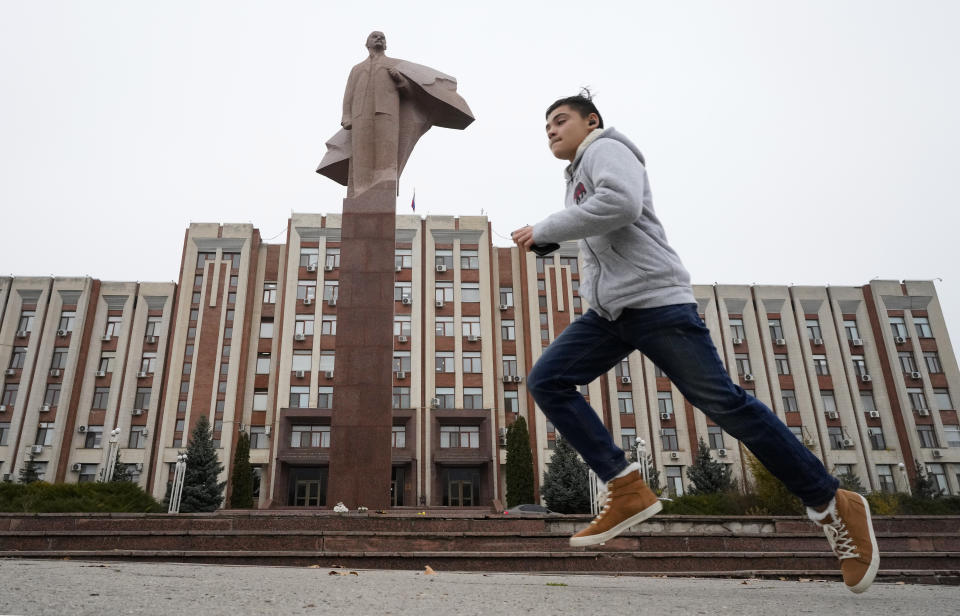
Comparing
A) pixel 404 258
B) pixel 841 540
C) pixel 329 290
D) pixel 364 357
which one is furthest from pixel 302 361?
pixel 841 540

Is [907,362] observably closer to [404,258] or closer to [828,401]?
[828,401]

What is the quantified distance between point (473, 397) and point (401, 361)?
13.9ft

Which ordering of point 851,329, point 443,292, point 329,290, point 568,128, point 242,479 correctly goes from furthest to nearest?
point 851,329
point 443,292
point 329,290
point 242,479
point 568,128

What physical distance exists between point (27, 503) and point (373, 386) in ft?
22.7

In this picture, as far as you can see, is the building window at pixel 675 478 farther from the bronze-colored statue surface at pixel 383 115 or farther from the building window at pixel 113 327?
the building window at pixel 113 327

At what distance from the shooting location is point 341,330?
487 inches

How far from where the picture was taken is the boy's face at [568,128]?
2.93 m

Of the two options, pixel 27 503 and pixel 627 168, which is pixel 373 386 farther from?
pixel 627 168

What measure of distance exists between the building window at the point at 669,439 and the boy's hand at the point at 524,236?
33.3 meters

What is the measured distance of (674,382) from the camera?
2602mm

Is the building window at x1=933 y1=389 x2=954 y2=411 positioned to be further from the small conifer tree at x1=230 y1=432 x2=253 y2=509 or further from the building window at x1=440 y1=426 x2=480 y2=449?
the small conifer tree at x1=230 y1=432 x2=253 y2=509

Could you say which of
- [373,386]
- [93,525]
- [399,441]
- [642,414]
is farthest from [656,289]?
[642,414]

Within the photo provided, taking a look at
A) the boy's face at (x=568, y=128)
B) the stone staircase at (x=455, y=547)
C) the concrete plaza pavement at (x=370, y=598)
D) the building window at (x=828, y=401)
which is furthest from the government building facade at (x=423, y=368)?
the boy's face at (x=568, y=128)

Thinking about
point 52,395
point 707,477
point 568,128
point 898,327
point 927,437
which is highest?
point 898,327
